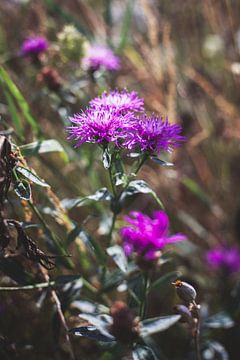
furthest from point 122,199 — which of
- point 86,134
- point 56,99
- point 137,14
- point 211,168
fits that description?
point 137,14

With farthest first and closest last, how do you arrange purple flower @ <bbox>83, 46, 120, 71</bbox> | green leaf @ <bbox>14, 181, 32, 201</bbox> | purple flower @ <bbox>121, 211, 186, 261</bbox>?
purple flower @ <bbox>83, 46, 120, 71</bbox> → purple flower @ <bbox>121, 211, 186, 261</bbox> → green leaf @ <bbox>14, 181, 32, 201</bbox>

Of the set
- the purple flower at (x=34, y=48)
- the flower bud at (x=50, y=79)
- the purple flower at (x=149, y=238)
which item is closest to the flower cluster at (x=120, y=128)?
the purple flower at (x=149, y=238)

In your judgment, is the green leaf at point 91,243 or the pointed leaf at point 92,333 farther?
the green leaf at point 91,243

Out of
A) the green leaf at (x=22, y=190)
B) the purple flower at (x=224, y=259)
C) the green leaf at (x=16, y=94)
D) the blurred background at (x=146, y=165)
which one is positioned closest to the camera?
the green leaf at (x=22, y=190)

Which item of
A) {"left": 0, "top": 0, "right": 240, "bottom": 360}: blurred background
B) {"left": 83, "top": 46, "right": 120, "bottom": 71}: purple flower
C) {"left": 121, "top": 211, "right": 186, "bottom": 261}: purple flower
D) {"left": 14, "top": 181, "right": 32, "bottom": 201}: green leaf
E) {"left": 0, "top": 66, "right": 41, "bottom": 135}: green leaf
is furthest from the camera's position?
{"left": 83, "top": 46, "right": 120, "bottom": 71}: purple flower

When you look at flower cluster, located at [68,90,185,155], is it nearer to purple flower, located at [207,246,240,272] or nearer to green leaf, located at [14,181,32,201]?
green leaf, located at [14,181,32,201]

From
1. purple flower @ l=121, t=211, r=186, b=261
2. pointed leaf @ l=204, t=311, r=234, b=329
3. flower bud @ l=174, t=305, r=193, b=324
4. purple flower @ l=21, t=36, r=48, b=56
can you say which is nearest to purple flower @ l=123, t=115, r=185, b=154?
purple flower @ l=121, t=211, r=186, b=261

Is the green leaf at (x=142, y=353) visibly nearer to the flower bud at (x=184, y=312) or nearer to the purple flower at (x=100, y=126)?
the flower bud at (x=184, y=312)

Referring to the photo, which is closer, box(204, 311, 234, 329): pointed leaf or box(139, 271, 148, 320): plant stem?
box(139, 271, 148, 320): plant stem
